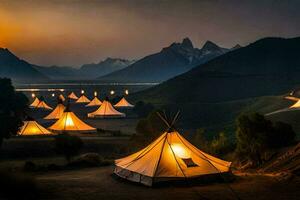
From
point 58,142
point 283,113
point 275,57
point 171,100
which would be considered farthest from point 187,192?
point 275,57

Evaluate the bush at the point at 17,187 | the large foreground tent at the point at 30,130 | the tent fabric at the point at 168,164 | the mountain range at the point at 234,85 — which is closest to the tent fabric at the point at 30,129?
the large foreground tent at the point at 30,130

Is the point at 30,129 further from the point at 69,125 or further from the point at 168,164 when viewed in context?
the point at 168,164

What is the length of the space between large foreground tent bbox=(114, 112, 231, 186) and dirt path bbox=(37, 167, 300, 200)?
432mm

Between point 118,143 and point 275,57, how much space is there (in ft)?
415

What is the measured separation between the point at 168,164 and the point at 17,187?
18.4 feet

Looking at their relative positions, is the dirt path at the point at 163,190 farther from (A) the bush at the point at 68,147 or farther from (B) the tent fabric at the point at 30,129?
(B) the tent fabric at the point at 30,129

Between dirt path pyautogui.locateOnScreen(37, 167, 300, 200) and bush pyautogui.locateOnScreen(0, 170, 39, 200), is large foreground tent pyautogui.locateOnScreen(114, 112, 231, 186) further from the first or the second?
bush pyautogui.locateOnScreen(0, 170, 39, 200)

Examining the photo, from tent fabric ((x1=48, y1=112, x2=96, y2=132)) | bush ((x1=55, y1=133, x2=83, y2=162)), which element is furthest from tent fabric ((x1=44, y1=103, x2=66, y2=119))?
bush ((x1=55, y1=133, x2=83, y2=162))

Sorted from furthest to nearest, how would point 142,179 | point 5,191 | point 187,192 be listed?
point 142,179, point 187,192, point 5,191

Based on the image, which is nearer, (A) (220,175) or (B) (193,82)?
(A) (220,175)

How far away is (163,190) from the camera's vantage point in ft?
48.8

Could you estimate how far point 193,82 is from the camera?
114 m

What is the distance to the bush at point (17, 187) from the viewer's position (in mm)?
12500

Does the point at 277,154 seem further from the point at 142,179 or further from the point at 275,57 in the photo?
the point at 275,57
